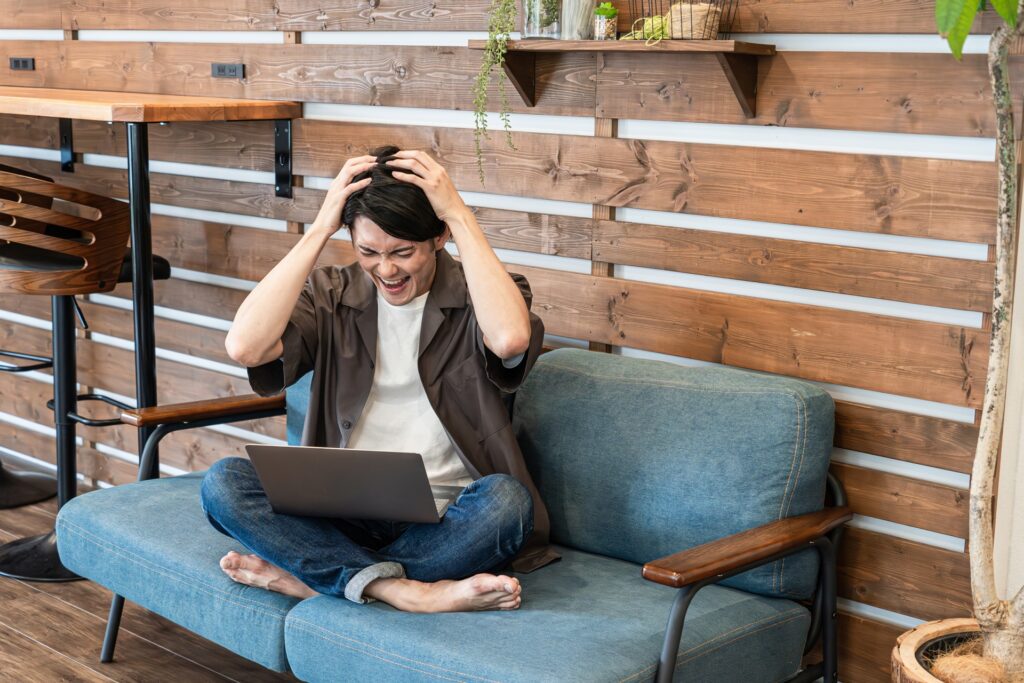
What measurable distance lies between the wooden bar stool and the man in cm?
81

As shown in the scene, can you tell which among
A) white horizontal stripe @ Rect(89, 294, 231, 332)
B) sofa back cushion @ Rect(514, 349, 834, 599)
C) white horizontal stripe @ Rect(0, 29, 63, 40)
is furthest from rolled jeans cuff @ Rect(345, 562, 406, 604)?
white horizontal stripe @ Rect(0, 29, 63, 40)

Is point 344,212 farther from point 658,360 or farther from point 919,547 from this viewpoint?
point 919,547

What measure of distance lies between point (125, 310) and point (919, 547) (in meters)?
2.65

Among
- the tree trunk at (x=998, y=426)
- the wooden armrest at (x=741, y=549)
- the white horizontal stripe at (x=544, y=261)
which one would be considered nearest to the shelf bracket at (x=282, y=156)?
the white horizontal stripe at (x=544, y=261)

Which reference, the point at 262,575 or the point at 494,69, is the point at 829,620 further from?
the point at 494,69

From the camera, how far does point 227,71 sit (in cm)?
343

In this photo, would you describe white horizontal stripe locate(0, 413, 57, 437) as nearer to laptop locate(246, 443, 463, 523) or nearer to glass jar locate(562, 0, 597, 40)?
laptop locate(246, 443, 463, 523)

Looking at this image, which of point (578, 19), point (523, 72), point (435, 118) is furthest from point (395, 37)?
point (578, 19)

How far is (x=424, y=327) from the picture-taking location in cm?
250

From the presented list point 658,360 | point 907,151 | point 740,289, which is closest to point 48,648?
point 658,360

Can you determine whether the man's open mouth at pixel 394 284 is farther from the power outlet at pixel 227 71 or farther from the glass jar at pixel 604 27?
the power outlet at pixel 227 71

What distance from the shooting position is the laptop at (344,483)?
2.19 metres

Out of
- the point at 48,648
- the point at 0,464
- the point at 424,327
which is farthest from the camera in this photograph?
the point at 0,464

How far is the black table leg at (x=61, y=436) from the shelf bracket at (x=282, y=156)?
70cm
